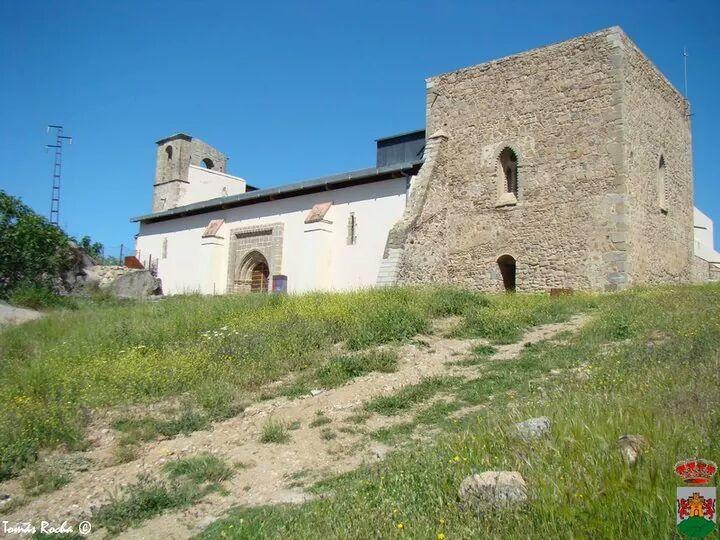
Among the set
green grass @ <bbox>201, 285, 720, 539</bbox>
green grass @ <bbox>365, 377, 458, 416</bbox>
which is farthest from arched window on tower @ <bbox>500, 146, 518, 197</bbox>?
green grass @ <bbox>201, 285, 720, 539</bbox>

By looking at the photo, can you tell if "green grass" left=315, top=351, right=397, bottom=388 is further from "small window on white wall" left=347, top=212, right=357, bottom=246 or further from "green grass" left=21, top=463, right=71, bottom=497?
"small window on white wall" left=347, top=212, right=357, bottom=246

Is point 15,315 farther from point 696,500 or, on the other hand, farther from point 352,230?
point 696,500

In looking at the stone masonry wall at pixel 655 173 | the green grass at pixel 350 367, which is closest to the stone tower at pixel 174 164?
the stone masonry wall at pixel 655 173

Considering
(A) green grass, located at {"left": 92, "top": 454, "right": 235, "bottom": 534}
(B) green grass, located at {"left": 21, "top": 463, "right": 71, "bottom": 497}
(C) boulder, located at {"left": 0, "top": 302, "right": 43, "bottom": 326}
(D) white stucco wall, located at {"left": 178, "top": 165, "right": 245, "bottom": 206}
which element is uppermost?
(D) white stucco wall, located at {"left": 178, "top": 165, "right": 245, "bottom": 206}

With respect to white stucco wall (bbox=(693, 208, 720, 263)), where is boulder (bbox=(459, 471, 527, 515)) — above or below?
below

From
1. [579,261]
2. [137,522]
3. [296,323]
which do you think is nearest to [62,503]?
[137,522]

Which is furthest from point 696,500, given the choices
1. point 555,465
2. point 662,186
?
point 662,186

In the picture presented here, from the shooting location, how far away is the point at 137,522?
469cm

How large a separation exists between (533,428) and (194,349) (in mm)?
6386

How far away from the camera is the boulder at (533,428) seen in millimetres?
4090

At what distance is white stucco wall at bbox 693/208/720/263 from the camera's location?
26.9 metres

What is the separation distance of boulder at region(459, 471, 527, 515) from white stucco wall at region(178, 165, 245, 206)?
86.7ft

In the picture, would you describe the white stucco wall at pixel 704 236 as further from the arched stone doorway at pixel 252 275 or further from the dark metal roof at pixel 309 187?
the arched stone doorway at pixel 252 275

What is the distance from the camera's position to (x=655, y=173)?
1591 cm
